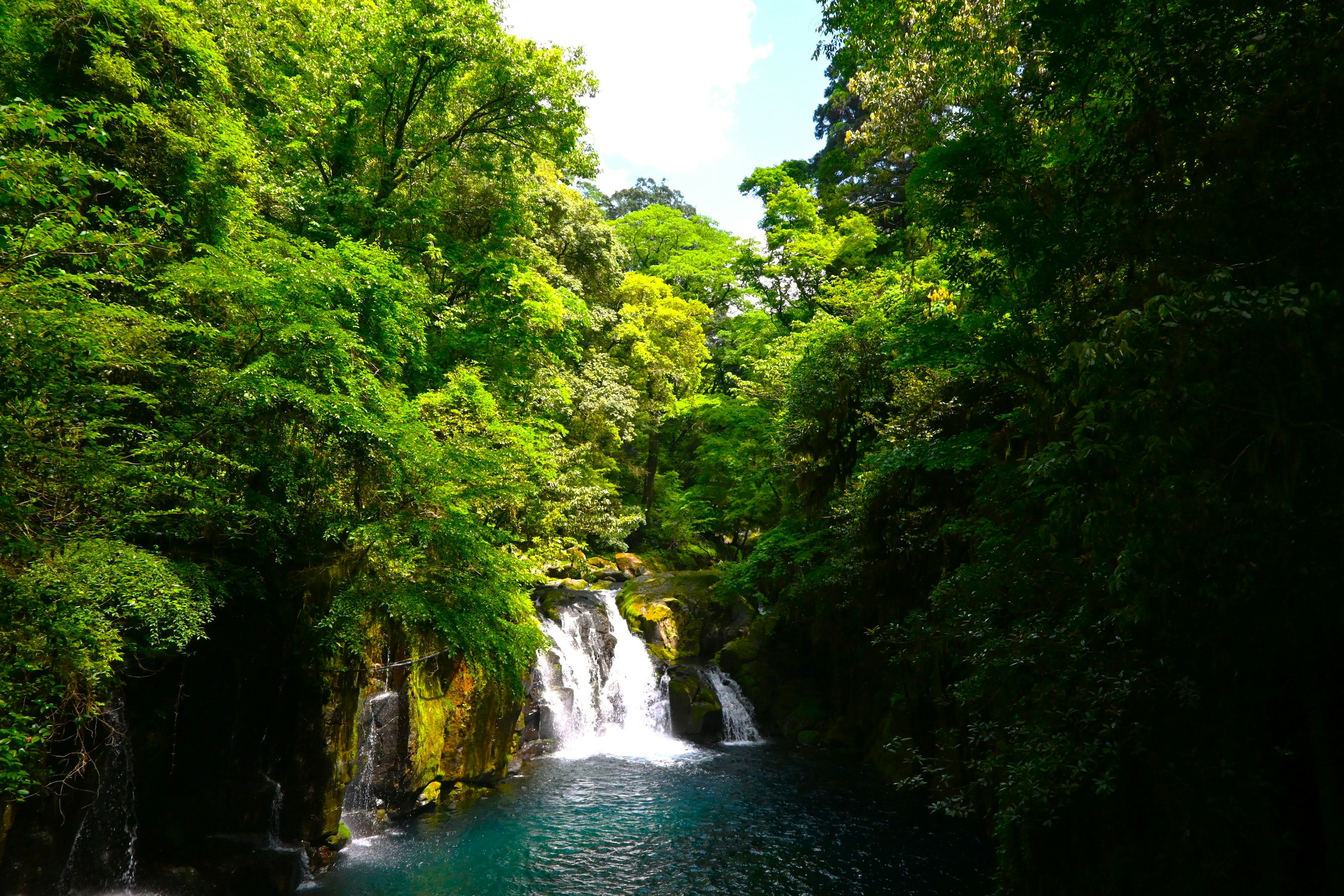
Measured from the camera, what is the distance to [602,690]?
694 inches

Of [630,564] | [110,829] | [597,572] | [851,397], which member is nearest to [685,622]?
[597,572]

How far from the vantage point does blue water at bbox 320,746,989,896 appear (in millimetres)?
9125

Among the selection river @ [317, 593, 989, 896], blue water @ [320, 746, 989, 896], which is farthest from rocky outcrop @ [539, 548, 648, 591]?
blue water @ [320, 746, 989, 896]

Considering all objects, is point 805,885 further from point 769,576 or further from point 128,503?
point 128,503

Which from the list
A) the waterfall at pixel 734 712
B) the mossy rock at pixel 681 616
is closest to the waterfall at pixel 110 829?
the waterfall at pixel 734 712

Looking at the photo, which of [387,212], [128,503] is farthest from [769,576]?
[128,503]

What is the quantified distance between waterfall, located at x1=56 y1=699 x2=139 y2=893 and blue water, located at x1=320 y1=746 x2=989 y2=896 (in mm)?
2220

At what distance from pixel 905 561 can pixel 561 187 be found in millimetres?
14933

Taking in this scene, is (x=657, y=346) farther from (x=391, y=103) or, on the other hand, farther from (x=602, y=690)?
(x=391, y=103)

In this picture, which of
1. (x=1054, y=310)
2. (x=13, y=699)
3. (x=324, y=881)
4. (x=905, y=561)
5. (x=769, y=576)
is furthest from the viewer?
(x=769, y=576)

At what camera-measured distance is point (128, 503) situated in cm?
634

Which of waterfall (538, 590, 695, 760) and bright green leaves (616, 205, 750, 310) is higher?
bright green leaves (616, 205, 750, 310)

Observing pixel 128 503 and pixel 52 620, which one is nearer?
pixel 52 620

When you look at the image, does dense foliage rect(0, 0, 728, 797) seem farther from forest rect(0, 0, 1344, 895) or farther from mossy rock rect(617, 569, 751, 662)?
mossy rock rect(617, 569, 751, 662)
